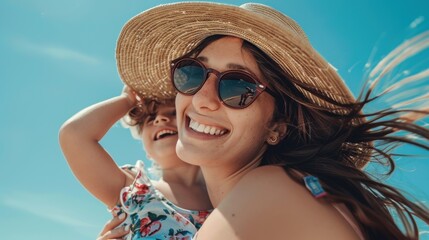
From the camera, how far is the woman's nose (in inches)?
128

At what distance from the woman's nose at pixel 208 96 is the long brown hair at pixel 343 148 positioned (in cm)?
36

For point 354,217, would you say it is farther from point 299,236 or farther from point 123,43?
point 123,43

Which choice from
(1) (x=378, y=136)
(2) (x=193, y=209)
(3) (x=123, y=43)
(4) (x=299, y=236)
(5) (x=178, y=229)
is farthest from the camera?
(3) (x=123, y=43)

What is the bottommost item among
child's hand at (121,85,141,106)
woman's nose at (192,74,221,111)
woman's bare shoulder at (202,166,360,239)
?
woman's bare shoulder at (202,166,360,239)

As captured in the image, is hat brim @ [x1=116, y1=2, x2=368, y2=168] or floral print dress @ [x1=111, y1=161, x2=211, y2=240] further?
floral print dress @ [x1=111, y1=161, x2=211, y2=240]

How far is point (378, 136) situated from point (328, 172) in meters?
0.54

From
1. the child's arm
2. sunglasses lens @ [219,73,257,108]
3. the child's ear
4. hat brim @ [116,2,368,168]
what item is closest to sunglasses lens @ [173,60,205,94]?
sunglasses lens @ [219,73,257,108]

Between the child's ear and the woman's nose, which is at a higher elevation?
the woman's nose

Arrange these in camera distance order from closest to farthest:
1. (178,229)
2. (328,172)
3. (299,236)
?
(299,236) < (328,172) < (178,229)

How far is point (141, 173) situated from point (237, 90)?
156 cm

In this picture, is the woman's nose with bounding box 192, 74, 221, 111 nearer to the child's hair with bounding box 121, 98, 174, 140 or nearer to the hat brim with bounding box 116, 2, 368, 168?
the hat brim with bounding box 116, 2, 368, 168

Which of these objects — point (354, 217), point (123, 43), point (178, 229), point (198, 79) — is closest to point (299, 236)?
point (354, 217)

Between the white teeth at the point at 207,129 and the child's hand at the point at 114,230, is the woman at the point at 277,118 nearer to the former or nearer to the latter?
the white teeth at the point at 207,129

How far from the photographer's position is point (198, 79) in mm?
3318
